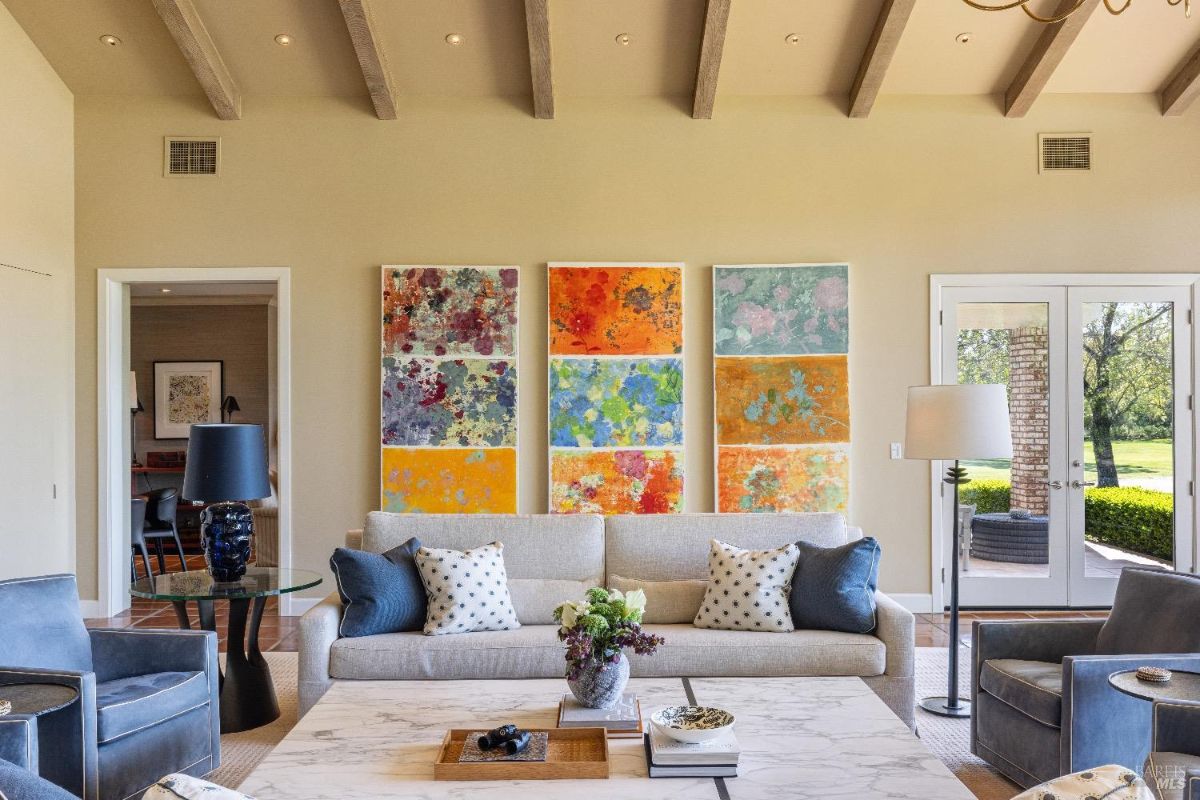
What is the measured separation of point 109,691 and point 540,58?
3.93 metres

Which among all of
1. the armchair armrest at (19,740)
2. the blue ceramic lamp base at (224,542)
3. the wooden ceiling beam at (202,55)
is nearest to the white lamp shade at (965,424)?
the blue ceramic lamp base at (224,542)

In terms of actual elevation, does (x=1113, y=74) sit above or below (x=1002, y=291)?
above

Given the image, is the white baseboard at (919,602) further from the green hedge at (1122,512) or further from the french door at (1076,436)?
the green hedge at (1122,512)

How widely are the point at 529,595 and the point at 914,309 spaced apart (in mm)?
3303

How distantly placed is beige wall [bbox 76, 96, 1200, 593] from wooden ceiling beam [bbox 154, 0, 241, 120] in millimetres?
145

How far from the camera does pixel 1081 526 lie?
586cm

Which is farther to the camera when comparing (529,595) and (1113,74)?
(1113,74)

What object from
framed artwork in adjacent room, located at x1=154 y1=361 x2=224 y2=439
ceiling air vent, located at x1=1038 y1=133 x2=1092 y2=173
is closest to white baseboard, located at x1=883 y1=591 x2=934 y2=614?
ceiling air vent, located at x1=1038 y1=133 x2=1092 y2=173

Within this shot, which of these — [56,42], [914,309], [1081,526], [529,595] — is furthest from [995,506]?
[56,42]

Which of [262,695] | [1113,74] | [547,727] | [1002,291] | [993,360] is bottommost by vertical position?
[262,695]

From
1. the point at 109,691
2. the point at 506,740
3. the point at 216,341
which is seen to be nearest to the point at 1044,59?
the point at 506,740

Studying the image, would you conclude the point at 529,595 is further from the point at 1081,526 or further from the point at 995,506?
the point at 1081,526

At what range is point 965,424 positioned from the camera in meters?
3.89

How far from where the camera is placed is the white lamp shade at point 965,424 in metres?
3.86
